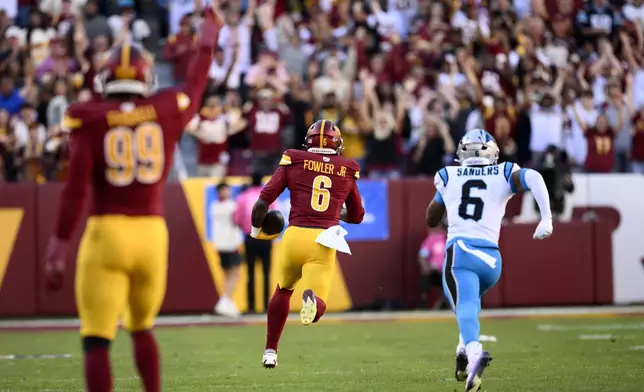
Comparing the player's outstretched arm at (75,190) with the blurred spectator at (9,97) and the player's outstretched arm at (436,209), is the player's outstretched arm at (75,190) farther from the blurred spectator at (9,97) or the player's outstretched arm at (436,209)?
the blurred spectator at (9,97)

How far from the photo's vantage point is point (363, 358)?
418 inches

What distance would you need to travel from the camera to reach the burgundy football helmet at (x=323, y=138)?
955 centimetres

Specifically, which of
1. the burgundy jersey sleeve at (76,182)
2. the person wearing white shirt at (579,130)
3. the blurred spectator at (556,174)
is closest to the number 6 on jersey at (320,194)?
the burgundy jersey sleeve at (76,182)

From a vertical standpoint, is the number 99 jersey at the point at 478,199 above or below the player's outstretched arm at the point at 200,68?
below

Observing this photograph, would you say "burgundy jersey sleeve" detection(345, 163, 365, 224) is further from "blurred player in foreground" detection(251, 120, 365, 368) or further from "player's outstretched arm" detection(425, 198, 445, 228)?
"player's outstretched arm" detection(425, 198, 445, 228)

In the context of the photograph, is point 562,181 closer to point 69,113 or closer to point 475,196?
point 475,196

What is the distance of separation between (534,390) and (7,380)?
3.97m

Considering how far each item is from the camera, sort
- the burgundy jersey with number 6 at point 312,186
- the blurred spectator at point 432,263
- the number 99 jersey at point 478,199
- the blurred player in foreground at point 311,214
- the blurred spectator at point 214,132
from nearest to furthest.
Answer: the number 99 jersey at point 478,199 < the blurred player in foreground at point 311,214 < the burgundy jersey with number 6 at point 312,186 < the blurred spectator at point 432,263 < the blurred spectator at point 214,132

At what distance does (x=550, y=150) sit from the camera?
16688 mm

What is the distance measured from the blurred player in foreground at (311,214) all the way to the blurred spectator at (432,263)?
6.74m

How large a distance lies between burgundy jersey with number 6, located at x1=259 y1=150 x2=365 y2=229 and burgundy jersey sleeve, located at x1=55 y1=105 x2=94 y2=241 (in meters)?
3.47

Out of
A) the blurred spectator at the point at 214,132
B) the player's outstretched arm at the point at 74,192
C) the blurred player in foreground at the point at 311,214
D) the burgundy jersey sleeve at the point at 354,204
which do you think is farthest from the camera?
the blurred spectator at the point at 214,132

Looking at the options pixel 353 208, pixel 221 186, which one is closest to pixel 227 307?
pixel 221 186

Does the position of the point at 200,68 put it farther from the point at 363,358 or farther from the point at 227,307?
the point at 227,307
